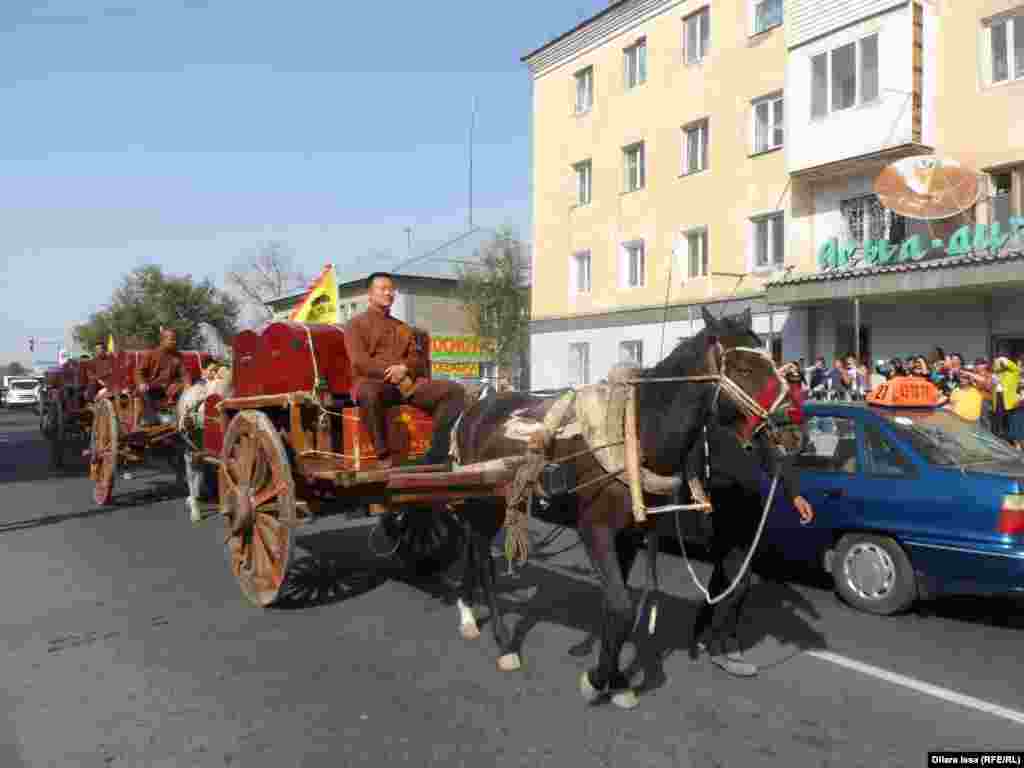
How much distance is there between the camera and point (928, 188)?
16.6 m

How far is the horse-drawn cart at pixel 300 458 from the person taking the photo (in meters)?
6.10

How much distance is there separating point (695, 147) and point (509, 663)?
21650 millimetres

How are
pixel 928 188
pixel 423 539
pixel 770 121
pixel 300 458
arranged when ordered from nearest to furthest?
1. pixel 300 458
2. pixel 423 539
3. pixel 928 188
4. pixel 770 121

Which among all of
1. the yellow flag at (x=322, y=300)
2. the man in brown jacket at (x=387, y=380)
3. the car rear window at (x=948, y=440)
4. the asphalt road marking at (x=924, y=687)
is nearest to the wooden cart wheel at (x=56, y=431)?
the yellow flag at (x=322, y=300)

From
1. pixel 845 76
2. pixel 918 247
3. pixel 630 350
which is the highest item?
pixel 845 76

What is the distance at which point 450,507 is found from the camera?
6.00 m

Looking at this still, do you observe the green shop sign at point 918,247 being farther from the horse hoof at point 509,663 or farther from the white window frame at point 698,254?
the horse hoof at point 509,663

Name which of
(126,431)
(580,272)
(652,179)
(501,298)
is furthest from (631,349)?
(126,431)

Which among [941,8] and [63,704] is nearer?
[63,704]

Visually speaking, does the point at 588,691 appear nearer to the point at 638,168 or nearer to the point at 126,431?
the point at 126,431

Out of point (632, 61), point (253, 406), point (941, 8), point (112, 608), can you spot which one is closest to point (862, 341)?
point (941, 8)

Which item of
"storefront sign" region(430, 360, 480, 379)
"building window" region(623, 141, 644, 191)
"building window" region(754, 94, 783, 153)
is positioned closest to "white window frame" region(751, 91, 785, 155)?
"building window" region(754, 94, 783, 153)

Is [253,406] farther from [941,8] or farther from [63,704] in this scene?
[941,8]

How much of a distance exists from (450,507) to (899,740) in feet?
10.1
